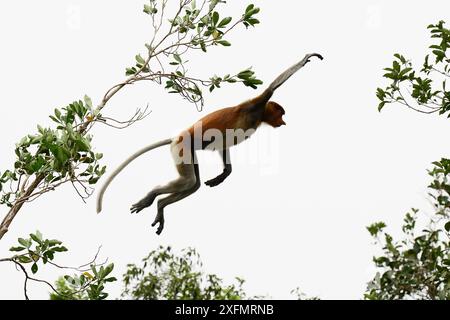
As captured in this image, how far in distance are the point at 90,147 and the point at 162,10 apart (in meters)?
0.89

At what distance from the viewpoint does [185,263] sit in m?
11.1

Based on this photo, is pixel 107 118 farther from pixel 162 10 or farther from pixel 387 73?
pixel 387 73

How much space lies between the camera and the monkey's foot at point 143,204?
3.79 m

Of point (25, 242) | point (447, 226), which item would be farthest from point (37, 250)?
point (447, 226)

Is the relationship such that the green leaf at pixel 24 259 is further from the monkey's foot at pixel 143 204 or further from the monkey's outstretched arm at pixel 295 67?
the monkey's outstretched arm at pixel 295 67

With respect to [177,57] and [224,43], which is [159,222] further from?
[224,43]

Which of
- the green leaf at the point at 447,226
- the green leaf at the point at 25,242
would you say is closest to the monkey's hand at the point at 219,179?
the green leaf at the point at 25,242

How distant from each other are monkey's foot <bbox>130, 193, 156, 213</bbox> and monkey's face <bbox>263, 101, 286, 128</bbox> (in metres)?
0.67

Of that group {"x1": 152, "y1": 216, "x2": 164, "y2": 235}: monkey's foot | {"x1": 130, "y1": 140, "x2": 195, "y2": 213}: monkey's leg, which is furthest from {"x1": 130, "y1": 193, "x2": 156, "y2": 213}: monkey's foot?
{"x1": 152, "y1": 216, "x2": 164, "y2": 235}: monkey's foot

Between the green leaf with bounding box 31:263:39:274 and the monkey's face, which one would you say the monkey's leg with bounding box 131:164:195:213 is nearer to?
the monkey's face

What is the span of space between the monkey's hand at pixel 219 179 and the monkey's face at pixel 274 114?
0.32m

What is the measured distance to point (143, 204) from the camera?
383 cm

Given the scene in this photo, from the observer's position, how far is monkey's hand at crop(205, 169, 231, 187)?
388cm
